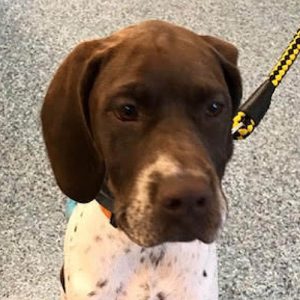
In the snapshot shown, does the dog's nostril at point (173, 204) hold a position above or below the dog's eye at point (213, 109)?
below

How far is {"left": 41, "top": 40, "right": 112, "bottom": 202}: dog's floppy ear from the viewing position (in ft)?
3.68

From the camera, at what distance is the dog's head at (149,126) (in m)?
1.01

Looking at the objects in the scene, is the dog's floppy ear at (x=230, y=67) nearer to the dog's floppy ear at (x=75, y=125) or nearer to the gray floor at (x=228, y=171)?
the dog's floppy ear at (x=75, y=125)

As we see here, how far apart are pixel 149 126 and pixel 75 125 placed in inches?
5.2

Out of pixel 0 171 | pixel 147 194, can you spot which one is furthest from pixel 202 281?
pixel 0 171

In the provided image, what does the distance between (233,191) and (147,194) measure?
0.95 m

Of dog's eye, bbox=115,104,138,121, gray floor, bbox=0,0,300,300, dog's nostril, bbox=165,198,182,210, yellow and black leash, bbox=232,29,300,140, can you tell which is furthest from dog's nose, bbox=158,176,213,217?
gray floor, bbox=0,0,300,300

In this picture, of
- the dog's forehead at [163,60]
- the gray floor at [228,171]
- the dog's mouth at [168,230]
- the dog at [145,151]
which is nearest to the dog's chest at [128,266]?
the dog at [145,151]

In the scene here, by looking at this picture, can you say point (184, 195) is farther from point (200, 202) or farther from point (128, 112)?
point (128, 112)

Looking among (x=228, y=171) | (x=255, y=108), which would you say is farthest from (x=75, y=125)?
(x=228, y=171)

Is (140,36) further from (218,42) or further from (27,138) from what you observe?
(27,138)

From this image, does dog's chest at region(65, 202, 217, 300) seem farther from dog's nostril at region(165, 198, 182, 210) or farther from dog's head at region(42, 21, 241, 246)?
dog's nostril at region(165, 198, 182, 210)

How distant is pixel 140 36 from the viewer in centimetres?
112

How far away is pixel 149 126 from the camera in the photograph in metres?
1.06
